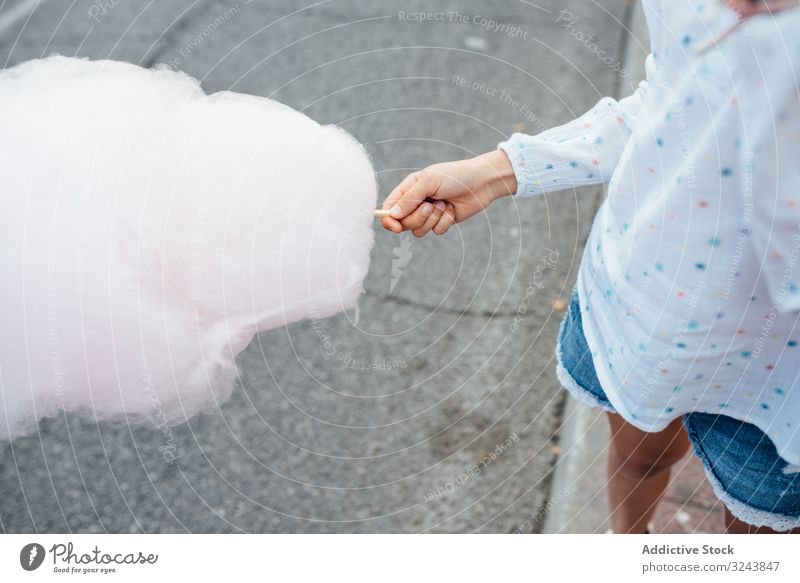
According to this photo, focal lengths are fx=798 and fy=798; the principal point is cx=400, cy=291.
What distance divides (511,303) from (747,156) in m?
1.45

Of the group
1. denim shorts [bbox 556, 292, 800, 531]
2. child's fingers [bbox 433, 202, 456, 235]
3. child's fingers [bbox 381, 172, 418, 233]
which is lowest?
denim shorts [bbox 556, 292, 800, 531]

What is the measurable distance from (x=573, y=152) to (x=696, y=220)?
0.29 meters

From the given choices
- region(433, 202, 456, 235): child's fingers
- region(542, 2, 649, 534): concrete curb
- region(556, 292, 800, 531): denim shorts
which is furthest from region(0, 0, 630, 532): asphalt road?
region(433, 202, 456, 235): child's fingers

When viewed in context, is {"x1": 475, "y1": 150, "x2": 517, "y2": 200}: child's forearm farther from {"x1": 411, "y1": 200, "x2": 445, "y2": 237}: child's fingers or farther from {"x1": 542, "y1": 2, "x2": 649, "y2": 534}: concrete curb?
{"x1": 542, "y1": 2, "x2": 649, "y2": 534}: concrete curb

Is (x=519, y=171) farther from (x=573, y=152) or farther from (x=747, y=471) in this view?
(x=747, y=471)

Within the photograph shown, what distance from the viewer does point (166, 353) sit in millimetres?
1243

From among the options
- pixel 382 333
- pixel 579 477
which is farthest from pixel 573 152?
pixel 382 333

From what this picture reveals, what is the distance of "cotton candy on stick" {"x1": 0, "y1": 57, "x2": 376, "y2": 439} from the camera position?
1167 millimetres

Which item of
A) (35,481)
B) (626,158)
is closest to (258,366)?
(35,481)

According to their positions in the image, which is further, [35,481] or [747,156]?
[35,481]

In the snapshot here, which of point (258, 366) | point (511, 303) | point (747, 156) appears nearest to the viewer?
point (747, 156)

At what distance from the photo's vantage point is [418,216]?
1193 millimetres

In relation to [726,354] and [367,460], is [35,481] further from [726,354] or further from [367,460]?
[726,354]
